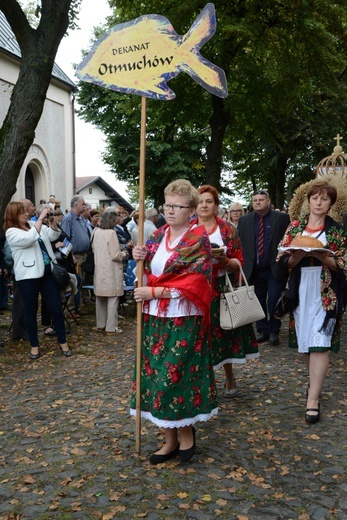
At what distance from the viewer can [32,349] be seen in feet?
24.4

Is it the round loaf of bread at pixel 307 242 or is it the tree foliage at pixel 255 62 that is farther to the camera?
the tree foliage at pixel 255 62

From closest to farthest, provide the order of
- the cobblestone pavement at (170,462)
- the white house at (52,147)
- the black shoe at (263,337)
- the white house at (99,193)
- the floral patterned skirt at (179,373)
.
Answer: the cobblestone pavement at (170,462), the floral patterned skirt at (179,373), the black shoe at (263,337), the white house at (52,147), the white house at (99,193)

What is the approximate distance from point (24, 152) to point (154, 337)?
4.77m

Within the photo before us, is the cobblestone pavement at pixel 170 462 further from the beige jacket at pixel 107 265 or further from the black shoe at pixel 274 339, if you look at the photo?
the beige jacket at pixel 107 265

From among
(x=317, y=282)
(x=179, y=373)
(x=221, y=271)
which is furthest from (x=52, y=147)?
(x=179, y=373)

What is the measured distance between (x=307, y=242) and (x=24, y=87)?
4889 millimetres

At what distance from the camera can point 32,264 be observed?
7062mm

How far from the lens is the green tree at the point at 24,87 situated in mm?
7688

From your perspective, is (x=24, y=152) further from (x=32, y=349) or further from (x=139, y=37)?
(x=139, y=37)

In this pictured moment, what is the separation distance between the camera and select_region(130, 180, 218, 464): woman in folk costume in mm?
3867

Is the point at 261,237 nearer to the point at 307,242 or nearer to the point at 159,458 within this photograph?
the point at 307,242

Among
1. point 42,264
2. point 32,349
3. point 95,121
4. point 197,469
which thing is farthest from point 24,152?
point 95,121

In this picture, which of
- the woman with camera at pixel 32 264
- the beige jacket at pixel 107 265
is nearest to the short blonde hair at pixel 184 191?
the woman with camera at pixel 32 264

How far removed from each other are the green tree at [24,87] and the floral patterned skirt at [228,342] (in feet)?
13.0
